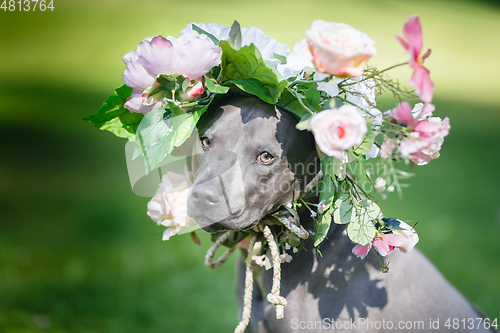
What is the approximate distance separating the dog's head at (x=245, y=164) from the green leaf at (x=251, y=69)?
0.31 feet

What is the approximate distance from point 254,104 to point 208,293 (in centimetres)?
240

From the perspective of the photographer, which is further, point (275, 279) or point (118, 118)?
point (118, 118)

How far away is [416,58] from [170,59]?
0.80 m

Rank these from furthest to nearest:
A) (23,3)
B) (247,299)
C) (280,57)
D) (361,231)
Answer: (23,3) → (247,299) → (280,57) → (361,231)

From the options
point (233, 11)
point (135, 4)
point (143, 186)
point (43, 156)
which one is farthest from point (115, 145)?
point (135, 4)

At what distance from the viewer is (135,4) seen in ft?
55.6

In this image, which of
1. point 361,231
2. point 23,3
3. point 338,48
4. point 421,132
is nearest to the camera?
point 338,48

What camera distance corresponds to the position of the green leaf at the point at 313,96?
58.2 inches

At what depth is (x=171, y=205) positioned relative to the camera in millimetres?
1683

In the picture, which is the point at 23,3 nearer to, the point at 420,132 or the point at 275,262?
the point at 275,262

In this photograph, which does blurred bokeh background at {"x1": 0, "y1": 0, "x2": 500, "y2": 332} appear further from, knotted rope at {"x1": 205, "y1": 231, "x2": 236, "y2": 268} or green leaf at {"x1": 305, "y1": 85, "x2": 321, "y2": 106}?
knotted rope at {"x1": 205, "y1": 231, "x2": 236, "y2": 268}

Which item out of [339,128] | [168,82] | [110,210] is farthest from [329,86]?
[110,210]

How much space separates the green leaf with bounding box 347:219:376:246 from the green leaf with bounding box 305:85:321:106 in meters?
0.45

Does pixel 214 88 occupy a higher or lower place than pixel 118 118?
higher
